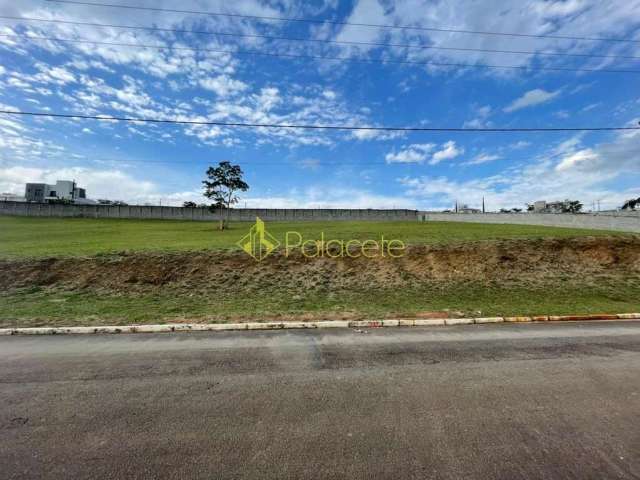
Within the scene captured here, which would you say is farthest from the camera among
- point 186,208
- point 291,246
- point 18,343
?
point 186,208

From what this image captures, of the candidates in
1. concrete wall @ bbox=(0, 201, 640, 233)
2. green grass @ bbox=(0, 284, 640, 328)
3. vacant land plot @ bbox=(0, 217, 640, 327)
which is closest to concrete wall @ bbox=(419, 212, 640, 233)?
concrete wall @ bbox=(0, 201, 640, 233)

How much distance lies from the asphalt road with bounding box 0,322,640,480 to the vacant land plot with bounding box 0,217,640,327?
249cm

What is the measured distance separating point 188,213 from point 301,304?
39053 mm

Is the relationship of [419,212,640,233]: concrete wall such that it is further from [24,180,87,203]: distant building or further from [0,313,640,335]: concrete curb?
[24,180,87,203]: distant building

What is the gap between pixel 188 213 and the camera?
4400 centimetres

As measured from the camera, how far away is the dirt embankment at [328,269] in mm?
11422

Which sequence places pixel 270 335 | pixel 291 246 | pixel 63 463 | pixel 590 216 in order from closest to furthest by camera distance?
pixel 63 463
pixel 270 335
pixel 291 246
pixel 590 216

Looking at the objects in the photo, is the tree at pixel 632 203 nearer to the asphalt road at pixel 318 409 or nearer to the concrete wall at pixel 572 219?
the concrete wall at pixel 572 219

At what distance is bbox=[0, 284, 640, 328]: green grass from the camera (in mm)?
8109

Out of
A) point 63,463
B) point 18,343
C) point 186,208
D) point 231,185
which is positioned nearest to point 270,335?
point 63,463

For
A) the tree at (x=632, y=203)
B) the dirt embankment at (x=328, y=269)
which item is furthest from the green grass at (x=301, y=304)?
the tree at (x=632, y=203)

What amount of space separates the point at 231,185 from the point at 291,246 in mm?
16432

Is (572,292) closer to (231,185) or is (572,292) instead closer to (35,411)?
(35,411)

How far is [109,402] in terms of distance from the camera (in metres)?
4.03
